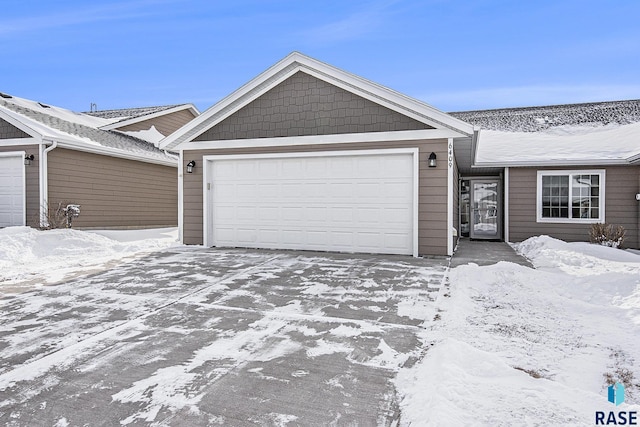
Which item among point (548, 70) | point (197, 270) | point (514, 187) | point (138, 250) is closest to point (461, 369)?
point (197, 270)

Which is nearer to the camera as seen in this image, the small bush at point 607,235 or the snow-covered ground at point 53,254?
the snow-covered ground at point 53,254

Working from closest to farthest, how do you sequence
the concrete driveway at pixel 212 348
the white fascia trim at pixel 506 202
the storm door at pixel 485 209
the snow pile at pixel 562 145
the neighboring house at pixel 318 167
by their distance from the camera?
the concrete driveway at pixel 212 348 → the neighboring house at pixel 318 167 → the snow pile at pixel 562 145 → the white fascia trim at pixel 506 202 → the storm door at pixel 485 209

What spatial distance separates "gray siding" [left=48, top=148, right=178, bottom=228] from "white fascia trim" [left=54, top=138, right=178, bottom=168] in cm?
23

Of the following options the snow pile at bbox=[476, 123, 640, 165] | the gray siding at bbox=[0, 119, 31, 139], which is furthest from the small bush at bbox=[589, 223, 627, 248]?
the gray siding at bbox=[0, 119, 31, 139]

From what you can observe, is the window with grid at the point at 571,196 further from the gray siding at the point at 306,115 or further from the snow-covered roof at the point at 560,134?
the gray siding at the point at 306,115

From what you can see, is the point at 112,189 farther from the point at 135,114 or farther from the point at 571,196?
the point at 571,196

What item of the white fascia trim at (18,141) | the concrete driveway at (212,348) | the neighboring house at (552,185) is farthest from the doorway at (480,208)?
the white fascia trim at (18,141)

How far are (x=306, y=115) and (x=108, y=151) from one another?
651 centimetres

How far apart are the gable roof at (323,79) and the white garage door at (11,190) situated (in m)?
4.04

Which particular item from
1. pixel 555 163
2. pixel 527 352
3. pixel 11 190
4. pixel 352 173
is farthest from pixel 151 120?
pixel 527 352

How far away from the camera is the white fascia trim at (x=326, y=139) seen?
7.79 meters

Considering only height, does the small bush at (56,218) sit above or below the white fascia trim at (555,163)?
below

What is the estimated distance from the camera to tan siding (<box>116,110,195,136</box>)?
15.1 meters

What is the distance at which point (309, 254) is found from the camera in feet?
26.9
